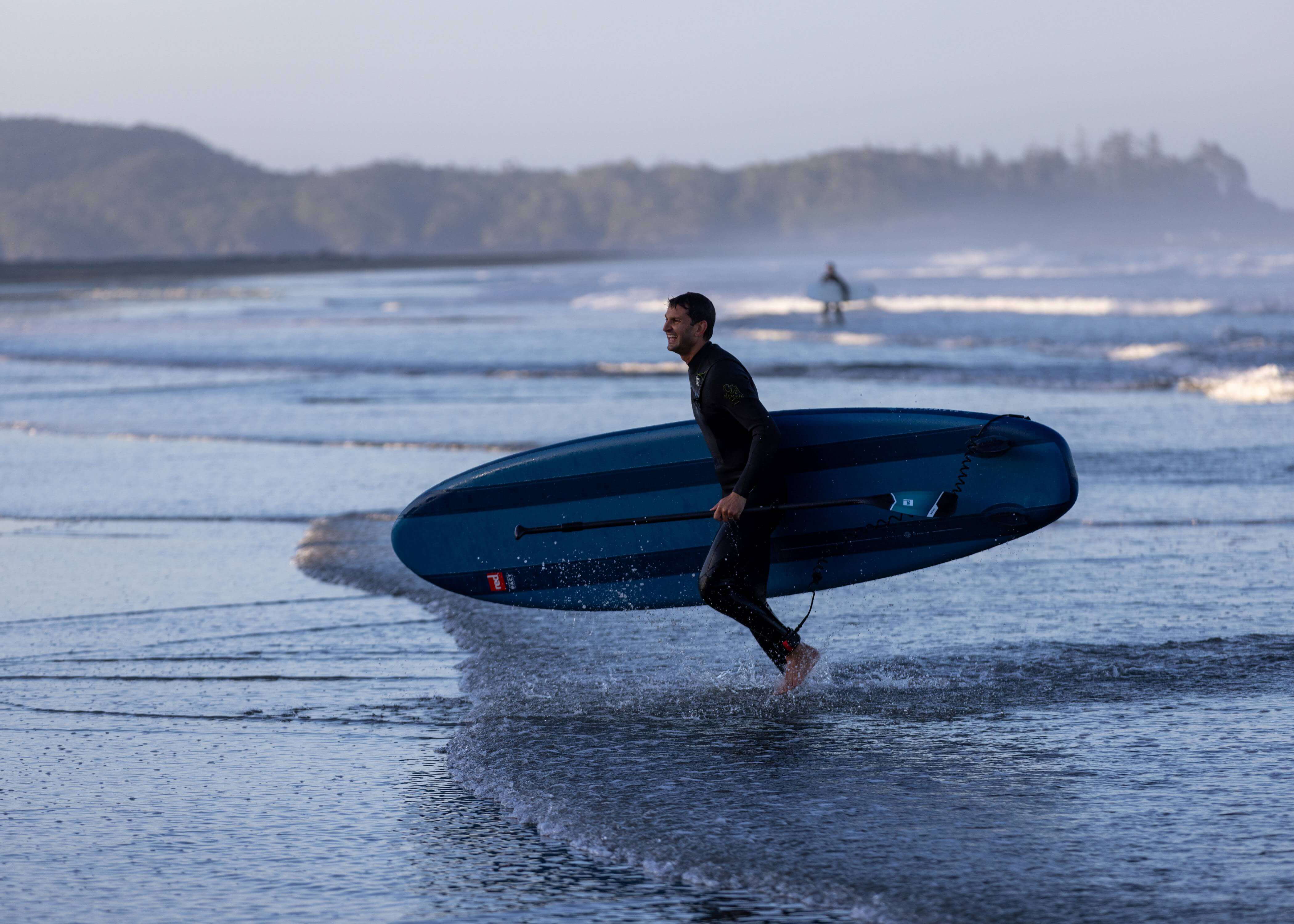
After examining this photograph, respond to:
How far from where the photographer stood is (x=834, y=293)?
3662 cm

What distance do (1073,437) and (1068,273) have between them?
54669 mm

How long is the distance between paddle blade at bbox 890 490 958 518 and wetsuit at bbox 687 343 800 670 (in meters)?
0.72

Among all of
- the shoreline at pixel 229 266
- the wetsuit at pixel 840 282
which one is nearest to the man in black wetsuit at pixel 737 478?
the wetsuit at pixel 840 282

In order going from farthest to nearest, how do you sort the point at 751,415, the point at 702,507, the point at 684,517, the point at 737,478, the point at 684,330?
the point at 702,507 → the point at 684,517 → the point at 737,478 → the point at 684,330 → the point at 751,415

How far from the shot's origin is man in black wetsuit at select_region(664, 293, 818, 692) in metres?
5.17

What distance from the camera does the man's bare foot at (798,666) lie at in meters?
5.44

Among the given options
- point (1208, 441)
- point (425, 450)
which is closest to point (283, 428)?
point (425, 450)

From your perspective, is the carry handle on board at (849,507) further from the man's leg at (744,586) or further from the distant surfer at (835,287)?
the distant surfer at (835,287)

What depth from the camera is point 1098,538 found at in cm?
851

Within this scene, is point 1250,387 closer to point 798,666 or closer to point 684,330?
point 798,666

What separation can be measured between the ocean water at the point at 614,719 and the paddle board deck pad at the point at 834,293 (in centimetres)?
2311

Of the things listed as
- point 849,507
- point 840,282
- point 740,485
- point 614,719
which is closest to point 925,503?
point 849,507

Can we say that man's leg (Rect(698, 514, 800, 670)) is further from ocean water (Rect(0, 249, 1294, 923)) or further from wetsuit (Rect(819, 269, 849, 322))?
wetsuit (Rect(819, 269, 849, 322))

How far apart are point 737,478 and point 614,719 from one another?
0.97m
